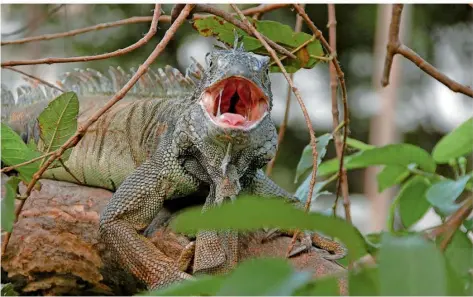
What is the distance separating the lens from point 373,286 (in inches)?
21.3

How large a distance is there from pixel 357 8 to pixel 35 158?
7040 mm

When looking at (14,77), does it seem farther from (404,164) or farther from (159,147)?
(404,164)

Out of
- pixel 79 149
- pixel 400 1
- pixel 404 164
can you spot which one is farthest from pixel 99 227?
pixel 400 1

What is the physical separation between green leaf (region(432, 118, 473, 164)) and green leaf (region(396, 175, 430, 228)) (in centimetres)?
10

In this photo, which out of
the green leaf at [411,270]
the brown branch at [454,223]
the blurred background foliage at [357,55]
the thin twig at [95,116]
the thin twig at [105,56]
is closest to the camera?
the green leaf at [411,270]

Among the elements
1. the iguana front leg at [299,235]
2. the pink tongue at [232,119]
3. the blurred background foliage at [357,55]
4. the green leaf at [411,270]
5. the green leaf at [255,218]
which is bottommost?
the blurred background foliage at [357,55]

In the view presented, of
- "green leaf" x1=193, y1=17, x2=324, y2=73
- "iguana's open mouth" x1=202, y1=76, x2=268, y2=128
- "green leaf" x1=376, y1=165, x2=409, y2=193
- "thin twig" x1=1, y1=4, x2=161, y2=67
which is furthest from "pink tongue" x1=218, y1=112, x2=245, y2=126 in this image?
"green leaf" x1=376, y1=165, x2=409, y2=193

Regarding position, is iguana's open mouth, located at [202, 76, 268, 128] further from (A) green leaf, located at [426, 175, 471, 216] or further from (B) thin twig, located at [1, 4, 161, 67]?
(A) green leaf, located at [426, 175, 471, 216]

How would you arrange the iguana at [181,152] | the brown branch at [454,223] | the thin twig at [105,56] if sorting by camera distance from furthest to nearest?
the iguana at [181,152]
the thin twig at [105,56]
the brown branch at [454,223]

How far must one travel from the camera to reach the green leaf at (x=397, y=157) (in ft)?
5.57

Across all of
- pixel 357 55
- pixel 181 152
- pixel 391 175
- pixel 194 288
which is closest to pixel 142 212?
pixel 181 152

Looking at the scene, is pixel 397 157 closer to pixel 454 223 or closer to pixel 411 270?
pixel 454 223

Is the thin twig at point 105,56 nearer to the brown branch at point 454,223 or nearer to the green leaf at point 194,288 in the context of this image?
the brown branch at point 454,223

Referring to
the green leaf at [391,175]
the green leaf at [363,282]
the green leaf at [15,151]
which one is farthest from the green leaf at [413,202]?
the green leaf at [363,282]
